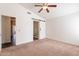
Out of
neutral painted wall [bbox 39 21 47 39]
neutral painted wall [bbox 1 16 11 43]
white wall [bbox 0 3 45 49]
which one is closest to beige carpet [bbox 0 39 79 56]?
white wall [bbox 0 3 45 49]

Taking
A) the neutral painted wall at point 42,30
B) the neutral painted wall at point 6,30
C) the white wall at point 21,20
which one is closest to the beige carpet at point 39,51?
the white wall at point 21,20

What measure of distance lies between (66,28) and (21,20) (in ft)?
11.1

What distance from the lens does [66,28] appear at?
31.6 feet

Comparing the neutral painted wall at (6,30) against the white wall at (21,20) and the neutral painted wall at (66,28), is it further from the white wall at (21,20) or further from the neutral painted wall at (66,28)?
the neutral painted wall at (66,28)

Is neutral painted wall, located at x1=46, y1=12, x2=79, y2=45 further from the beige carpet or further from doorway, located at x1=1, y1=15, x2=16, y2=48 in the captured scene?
doorway, located at x1=1, y1=15, x2=16, y2=48

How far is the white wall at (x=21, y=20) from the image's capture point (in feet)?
24.4

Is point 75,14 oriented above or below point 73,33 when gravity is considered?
above

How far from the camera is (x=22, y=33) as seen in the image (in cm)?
905

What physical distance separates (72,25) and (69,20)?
0.50 metres

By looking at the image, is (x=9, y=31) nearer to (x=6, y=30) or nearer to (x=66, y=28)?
(x=6, y=30)

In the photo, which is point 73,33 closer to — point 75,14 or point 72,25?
point 72,25

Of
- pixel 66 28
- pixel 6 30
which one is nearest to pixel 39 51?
pixel 6 30

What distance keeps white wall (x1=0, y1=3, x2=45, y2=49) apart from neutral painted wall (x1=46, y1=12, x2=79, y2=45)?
232cm

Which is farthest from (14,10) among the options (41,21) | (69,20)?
(41,21)
